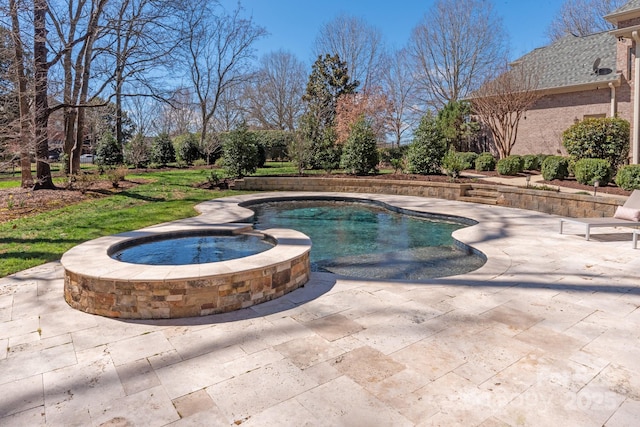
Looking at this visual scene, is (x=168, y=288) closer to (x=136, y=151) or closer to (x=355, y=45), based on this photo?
(x=136, y=151)

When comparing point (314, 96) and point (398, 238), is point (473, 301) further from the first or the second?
point (314, 96)

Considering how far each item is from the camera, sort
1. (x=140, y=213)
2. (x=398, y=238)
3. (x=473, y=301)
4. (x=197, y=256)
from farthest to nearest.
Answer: (x=140, y=213) → (x=398, y=238) → (x=197, y=256) → (x=473, y=301)

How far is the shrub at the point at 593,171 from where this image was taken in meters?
9.88

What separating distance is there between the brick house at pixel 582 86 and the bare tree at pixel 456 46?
487cm

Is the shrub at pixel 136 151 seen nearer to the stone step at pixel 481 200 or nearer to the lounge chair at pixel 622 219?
the stone step at pixel 481 200

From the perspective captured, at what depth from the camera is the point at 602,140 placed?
10.9 m

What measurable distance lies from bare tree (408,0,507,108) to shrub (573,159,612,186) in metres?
13.7

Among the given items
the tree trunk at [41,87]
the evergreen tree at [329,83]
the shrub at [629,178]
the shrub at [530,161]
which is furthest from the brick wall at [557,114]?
the tree trunk at [41,87]

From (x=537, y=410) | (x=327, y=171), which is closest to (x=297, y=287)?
(x=537, y=410)

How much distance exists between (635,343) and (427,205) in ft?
24.8

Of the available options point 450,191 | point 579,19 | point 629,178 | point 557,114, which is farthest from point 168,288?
point 579,19

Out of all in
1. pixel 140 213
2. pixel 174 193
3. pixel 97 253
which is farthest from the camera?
pixel 174 193

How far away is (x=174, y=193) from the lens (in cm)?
1158

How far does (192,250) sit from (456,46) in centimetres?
2331
